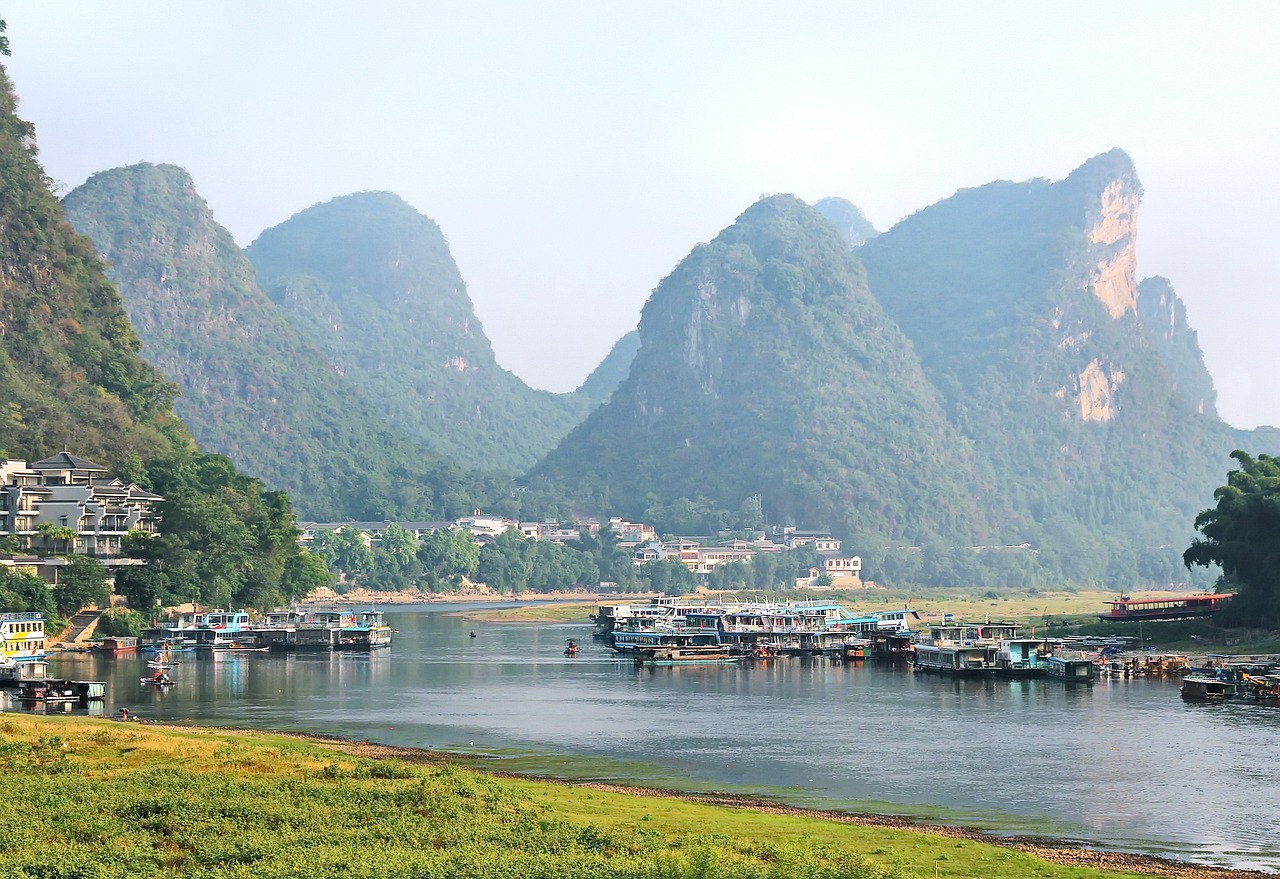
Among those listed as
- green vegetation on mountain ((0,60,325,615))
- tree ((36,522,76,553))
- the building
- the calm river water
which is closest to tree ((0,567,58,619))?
green vegetation on mountain ((0,60,325,615))

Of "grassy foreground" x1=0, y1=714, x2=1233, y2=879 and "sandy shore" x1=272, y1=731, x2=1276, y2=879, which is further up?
"grassy foreground" x1=0, y1=714, x2=1233, y2=879

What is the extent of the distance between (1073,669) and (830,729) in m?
25.8

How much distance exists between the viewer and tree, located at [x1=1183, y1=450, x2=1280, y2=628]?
93438 millimetres

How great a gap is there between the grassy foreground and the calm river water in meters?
5.58

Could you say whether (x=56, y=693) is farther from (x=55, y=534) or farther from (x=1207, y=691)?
(x=1207, y=691)

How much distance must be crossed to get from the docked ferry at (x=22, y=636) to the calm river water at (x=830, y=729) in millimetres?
3003

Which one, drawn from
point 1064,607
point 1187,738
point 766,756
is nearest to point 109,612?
point 766,756

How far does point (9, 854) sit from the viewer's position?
2962 centimetres

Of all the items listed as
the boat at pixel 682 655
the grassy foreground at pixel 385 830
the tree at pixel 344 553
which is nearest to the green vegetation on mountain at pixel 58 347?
the tree at pixel 344 553

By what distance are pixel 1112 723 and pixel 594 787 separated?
2810 cm

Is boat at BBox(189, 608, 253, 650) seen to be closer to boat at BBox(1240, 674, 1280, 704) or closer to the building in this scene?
the building

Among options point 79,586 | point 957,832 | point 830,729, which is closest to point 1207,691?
point 830,729

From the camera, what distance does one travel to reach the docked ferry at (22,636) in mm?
80312

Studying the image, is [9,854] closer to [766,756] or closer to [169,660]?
[766,756]
